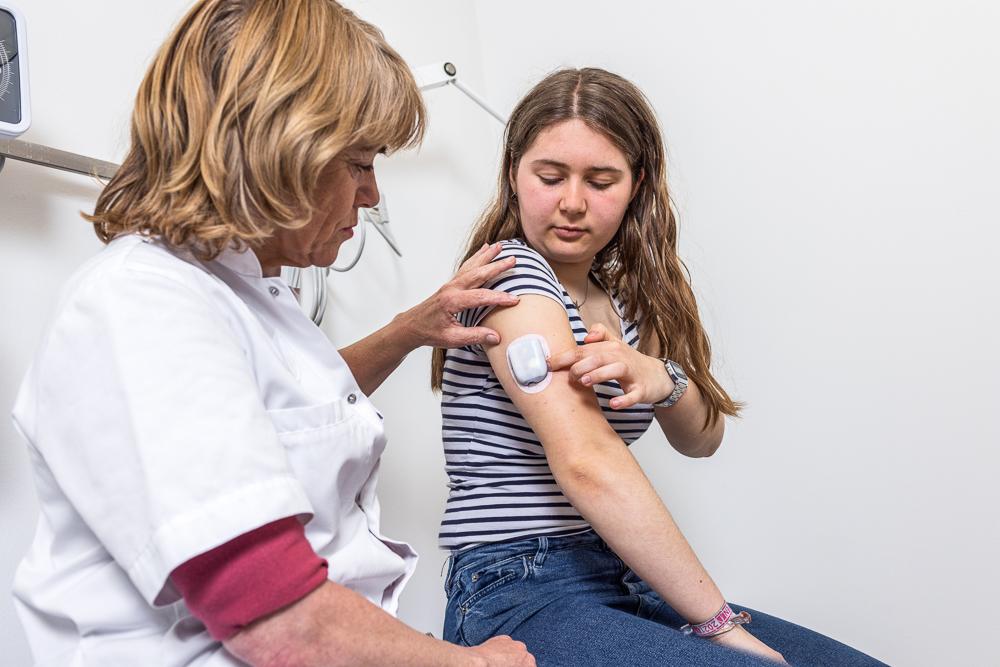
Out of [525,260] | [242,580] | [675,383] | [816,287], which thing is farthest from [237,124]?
[816,287]

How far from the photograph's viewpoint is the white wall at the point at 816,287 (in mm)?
1689

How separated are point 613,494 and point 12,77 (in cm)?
84

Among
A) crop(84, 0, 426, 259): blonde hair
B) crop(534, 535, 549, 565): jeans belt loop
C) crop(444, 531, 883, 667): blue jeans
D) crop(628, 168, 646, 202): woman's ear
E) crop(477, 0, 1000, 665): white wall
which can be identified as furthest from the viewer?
crop(477, 0, 1000, 665): white wall

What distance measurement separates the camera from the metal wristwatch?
3.90 ft

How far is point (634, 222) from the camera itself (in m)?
1.34

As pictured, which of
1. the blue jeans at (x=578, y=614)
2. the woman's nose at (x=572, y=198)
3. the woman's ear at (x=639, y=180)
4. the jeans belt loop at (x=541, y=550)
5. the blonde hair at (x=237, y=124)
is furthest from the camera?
the woman's ear at (x=639, y=180)

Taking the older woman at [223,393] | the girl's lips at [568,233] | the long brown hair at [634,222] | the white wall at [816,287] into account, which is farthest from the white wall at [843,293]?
the older woman at [223,393]

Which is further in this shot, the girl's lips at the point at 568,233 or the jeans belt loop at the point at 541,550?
the girl's lips at the point at 568,233

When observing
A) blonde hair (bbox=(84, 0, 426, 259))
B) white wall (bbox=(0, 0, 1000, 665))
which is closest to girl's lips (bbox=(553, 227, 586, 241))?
blonde hair (bbox=(84, 0, 426, 259))

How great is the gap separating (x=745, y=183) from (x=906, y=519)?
0.78 m

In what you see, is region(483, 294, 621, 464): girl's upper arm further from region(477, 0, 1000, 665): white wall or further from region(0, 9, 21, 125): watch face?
region(477, 0, 1000, 665): white wall

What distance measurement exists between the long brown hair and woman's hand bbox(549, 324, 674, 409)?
186 mm

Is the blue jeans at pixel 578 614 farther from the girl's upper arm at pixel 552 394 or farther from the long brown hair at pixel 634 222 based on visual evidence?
the long brown hair at pixel 634 222

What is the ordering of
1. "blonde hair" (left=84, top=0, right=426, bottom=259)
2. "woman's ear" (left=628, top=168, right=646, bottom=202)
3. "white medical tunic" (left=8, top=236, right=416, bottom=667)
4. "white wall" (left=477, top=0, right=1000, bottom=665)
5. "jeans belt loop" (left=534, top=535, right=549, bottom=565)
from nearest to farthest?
"white medical tunic" (left=8, top=236, right=416, bottom=667) < "blonde hair" (left=84, top=0, right=426, bottom=259) < "jeans belt loop" (left=534, top=535, right=549, bottom=565) < "woman's ear" (left=628, top=168, right=646, bottom=202) < "white wall" (left=477, top=0, right=1000, bottom=665)
